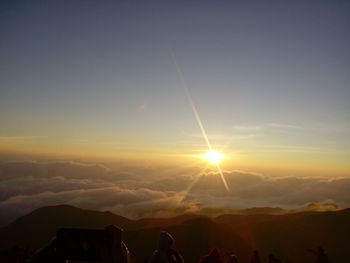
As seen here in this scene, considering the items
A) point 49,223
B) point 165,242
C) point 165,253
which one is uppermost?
point 165,242

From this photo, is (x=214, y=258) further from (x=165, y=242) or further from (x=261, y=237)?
(x=261, y=237)

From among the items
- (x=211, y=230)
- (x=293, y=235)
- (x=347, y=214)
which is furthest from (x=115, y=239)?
(x=347, y=214)

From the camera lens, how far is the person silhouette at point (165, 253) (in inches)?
246

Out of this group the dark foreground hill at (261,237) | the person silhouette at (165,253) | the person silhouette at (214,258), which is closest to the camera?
the person silhouette at (165,253)

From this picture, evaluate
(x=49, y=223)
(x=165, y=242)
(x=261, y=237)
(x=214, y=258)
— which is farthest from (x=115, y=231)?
(x=49, y=223)

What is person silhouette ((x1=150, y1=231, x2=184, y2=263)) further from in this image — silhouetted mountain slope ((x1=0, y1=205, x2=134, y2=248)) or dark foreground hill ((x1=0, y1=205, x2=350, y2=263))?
silhouetted mountain slope ((x1=0, y1=205, x2=134, y2=248))

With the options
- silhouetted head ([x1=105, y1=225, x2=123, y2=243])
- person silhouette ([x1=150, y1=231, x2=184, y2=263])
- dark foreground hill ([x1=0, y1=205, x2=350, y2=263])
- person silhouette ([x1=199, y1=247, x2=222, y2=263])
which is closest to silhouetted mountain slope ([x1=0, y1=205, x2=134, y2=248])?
dark foreground hill ([x1=0, y1=205, x2=350, y2=263])

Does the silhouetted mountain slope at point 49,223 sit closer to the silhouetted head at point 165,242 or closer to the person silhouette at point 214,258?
the person silhouette at point 214,258

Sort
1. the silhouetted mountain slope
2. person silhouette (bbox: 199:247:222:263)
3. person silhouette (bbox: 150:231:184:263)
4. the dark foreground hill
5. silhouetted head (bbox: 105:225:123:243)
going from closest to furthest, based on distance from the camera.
→ silhouetted head (bbox: 105:225:123:243), person silhouette (bbox: 150:231:184:263), person silhouette (bbox: 199:247:222:263), the dark foreground hill, the silhouetted mountain slope

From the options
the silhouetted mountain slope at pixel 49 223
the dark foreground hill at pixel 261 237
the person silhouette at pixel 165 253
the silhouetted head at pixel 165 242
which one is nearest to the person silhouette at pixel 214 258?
the person silhouette at pixel 165 253

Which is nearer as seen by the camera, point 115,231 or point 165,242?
point 115,231

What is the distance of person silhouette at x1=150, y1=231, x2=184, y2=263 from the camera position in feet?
20.5

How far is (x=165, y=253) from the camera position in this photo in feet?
20.7

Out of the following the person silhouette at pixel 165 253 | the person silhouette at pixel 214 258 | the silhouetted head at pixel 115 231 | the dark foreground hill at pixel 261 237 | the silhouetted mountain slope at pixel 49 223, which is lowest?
the silhouetted mountain slope at pixel 49 223
